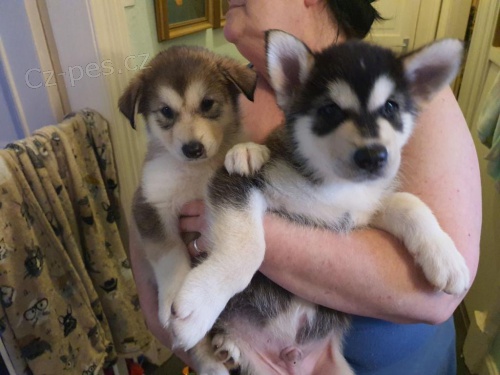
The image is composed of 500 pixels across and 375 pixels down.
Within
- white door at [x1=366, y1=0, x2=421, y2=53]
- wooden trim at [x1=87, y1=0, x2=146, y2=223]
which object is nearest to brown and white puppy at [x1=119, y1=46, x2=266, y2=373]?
wooden trim at [x1=87, y1=0, x2=146, y2=223]

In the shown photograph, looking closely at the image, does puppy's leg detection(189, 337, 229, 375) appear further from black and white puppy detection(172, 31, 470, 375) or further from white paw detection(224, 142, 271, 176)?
white paw detection(224, 142, 271, 176)

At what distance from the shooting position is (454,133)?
108cm

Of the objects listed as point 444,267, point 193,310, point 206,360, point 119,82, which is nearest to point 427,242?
point 444,267

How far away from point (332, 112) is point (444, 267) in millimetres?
406

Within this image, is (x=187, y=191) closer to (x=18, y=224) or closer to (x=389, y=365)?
(x=18, y=224)

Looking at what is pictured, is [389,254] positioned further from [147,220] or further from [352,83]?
[147,220]

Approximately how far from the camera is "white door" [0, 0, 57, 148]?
5.01 feet

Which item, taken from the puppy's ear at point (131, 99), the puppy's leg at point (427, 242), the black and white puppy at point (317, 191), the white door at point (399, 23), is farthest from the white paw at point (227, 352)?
the white door at point (399, 23)

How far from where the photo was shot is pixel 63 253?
153 centimetres

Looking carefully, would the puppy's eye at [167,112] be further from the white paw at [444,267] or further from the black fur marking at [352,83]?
the white paw at [444,267]

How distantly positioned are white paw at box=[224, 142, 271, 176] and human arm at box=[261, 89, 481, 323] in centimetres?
13

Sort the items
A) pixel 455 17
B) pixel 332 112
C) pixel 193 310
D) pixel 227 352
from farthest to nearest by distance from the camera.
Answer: pixel 455 17
pixel 227 352
pixel 332 112
pixel 193 310

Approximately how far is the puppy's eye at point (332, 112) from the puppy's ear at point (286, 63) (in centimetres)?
11

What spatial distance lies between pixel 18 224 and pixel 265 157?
0.88m
